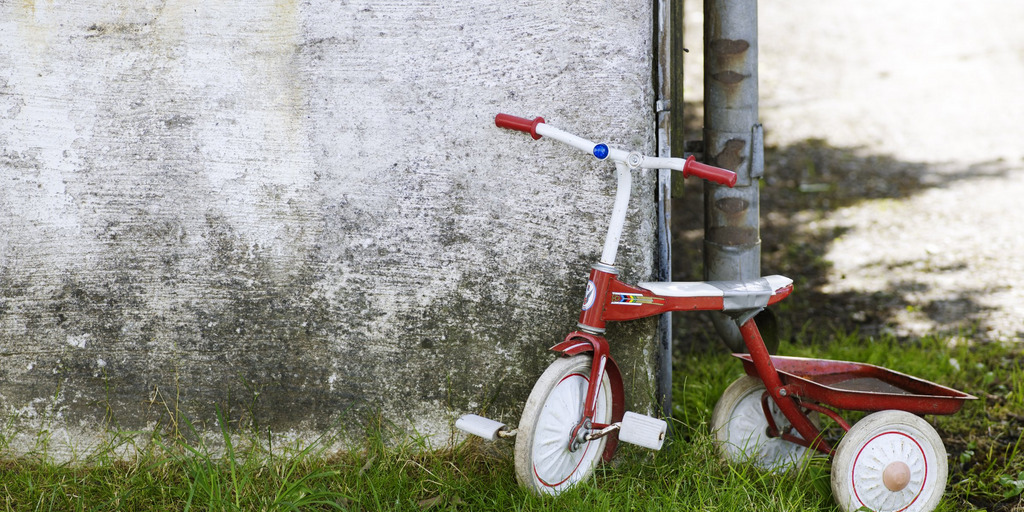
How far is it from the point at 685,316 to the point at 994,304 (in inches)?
63.1

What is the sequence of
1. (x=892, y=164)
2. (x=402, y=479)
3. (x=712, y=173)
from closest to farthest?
(x=712, y=173) → (x=402, y=479) → (x=892, y=164)

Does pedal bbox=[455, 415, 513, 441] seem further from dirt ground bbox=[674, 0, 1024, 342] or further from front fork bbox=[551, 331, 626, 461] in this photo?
dirt ground bbox=[674, 0, 1024, 342]

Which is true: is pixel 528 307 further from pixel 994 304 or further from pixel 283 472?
pixel 994 304

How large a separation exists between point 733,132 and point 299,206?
152 centimetres

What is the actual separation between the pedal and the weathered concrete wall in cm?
32

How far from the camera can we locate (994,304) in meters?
4.09

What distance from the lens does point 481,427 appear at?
2268mm

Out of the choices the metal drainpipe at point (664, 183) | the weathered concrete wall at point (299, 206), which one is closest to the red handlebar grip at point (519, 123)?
the weathered concrete wall at point (299, 206)

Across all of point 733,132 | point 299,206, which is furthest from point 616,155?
point 299,206

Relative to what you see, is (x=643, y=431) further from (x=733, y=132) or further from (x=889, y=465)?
(x=733, y=132)

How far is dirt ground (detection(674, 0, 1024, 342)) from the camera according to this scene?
4.33 m

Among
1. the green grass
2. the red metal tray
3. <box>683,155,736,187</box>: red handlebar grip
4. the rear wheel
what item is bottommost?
the green grass

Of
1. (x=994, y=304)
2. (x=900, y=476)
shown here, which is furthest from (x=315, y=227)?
(x=994, y=304)

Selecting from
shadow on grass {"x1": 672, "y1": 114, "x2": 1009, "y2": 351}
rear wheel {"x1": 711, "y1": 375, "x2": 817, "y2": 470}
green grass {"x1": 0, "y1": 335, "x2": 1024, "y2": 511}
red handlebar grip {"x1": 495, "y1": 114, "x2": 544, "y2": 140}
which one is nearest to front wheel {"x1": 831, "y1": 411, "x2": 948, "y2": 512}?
green grass {"x1": 0, "y1": 335, "x2": 1024, "y2": 511}
